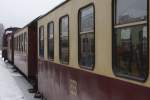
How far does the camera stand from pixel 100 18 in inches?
198

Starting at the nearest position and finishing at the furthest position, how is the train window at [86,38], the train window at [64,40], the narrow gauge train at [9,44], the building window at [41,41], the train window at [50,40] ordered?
1. the train window at [86,38]
2. the train window at [64,40]
3. the train window at [50,40]
4. the building window at [41,41]
5. the narrow gauge train at [9,44]

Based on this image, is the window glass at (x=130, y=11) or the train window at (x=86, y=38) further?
the train window at (x=86, y=38)

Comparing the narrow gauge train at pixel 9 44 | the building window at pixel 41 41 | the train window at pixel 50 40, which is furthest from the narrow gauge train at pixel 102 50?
the narrow gauge train at pixel 9 44

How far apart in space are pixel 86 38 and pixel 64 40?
1784 millimetres

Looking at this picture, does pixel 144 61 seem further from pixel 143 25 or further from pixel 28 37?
pixel 28 37

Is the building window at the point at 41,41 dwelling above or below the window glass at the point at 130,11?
below

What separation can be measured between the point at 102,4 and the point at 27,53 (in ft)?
37.6

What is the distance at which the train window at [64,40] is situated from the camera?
7148mm

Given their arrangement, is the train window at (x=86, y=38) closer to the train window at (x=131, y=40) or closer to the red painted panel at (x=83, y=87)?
the red painted panel at (x=83, y=87)

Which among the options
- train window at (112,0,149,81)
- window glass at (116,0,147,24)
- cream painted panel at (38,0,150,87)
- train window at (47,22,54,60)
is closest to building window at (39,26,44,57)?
train window at (47,22,54,60)

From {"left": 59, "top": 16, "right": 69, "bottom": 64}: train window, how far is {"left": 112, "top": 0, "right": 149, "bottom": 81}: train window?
266 cm

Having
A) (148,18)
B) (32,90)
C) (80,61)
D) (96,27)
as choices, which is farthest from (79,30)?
(32,90)

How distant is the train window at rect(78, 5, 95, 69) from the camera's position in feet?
17.8

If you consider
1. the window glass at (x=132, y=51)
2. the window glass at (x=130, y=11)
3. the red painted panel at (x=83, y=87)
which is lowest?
the red painted panel at (x=83, y=87)
